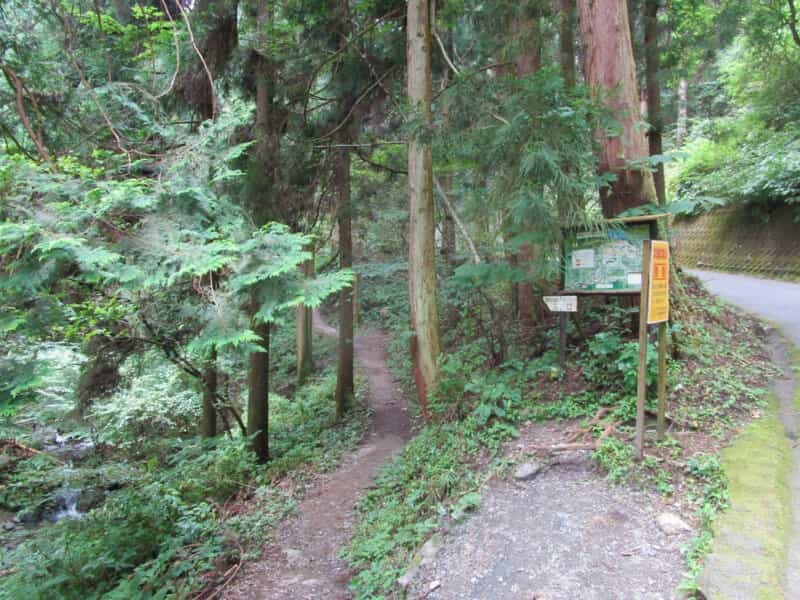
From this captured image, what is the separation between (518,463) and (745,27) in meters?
11.6

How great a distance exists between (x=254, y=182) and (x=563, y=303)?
4.98 meters

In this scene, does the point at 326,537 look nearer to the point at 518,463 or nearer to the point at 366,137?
the point at 518,463

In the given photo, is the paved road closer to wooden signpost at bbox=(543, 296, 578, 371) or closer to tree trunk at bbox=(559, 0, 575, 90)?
wooden signpost at bbox=(543, 296, 578, 371)

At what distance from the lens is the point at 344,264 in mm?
10477

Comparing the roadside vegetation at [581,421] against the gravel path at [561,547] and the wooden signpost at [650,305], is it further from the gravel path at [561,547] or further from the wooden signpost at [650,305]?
the wooden signpost at [650,305]

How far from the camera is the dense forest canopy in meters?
3.64

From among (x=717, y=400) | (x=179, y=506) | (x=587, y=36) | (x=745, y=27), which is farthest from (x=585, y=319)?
(x=745, y=27)

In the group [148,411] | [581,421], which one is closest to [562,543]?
[581,421]

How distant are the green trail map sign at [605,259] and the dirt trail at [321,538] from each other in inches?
150

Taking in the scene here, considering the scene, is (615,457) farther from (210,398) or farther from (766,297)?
(766,297)

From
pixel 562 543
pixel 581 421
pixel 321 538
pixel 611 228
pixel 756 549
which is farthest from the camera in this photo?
pixel 321 538

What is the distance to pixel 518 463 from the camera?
458 cm

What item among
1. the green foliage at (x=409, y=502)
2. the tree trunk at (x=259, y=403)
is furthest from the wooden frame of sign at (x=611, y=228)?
the tree trunk at (x=259, y=403)

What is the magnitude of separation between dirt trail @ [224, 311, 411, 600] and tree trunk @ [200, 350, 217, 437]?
2.82 meters
